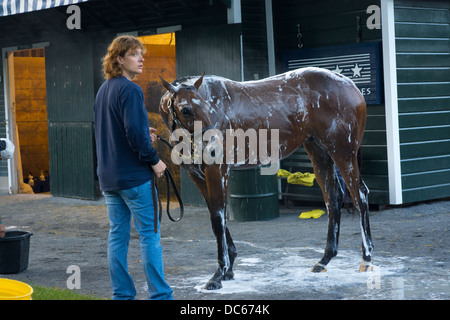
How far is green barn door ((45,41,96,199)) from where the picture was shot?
13211mm

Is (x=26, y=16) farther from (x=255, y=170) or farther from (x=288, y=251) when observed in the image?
(x=288, y=251)

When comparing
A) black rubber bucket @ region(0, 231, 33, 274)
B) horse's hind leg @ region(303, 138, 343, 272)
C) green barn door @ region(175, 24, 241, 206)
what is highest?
green barn door @ region(175, 24, 241, 206)

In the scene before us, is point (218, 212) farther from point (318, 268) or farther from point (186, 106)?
point (318, 268)

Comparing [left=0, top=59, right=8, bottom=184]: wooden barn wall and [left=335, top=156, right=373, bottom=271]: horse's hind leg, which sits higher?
[left=0, top=59, right=8, bottom=184]: wooden barn wall

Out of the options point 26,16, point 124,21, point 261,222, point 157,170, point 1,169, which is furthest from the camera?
point 1,169

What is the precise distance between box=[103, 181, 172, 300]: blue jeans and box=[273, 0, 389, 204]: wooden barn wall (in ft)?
19.0

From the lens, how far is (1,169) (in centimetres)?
1527

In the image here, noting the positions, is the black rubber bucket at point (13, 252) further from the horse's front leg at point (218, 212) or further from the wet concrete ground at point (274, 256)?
the horse's front leg at point (218, 212)

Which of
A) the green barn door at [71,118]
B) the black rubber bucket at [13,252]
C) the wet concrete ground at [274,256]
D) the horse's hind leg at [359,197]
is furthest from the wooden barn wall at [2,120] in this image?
the horse's hind leg at [359,197]

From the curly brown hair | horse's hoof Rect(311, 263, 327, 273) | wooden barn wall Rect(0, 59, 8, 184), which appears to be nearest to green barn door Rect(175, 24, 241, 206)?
horse's hoof Rect(311, 263, 327, 273)

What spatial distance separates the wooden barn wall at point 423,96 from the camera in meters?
10.0

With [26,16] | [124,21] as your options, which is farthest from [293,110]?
[26,16]

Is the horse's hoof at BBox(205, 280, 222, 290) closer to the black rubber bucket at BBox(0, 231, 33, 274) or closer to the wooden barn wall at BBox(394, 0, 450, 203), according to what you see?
the black rubber bucket at BBox(0, 231, 33, 274)

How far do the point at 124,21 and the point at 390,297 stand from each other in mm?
8847
